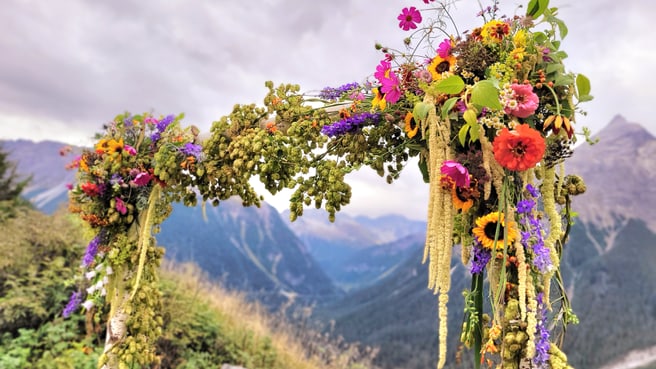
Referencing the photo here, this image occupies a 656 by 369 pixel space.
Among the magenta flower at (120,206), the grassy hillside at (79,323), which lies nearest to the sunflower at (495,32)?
the magenta flower at (120,206)

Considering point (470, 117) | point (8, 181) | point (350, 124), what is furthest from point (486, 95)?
point (8, 181)

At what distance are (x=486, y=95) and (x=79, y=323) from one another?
5663 millimetres

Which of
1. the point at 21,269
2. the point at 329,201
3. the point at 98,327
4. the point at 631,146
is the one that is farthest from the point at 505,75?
the point at 631,146

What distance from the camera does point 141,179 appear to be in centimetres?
240

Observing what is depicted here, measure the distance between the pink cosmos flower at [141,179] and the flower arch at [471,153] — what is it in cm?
23

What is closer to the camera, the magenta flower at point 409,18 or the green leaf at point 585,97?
the green leaf at point 585,97

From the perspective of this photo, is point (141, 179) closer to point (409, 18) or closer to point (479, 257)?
point (409, 18)

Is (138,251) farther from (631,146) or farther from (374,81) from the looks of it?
(631,146)

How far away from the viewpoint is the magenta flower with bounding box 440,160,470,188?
4.46ft

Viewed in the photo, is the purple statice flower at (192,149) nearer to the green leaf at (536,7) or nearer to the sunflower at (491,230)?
the sunflower at (491,230)

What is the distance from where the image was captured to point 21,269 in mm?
5516

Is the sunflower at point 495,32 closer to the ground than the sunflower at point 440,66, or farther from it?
farther from it

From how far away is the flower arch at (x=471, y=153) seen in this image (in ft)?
4.43

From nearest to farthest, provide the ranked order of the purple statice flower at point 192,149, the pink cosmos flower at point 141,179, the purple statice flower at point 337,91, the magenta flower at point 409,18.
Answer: the magenta flower at point 409,18 → the purple statice flower at point 337,91 → the purple statice flower at point 192,149 → the pink cosmos flower at point 141,179
